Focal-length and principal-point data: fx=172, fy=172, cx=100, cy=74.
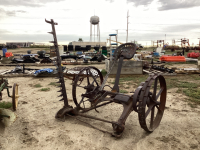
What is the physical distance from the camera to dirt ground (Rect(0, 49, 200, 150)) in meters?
3.23

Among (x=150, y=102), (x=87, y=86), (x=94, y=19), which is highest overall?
(x=94, y=19)

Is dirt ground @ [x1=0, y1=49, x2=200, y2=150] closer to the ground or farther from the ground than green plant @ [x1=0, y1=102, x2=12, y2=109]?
closer to the ground

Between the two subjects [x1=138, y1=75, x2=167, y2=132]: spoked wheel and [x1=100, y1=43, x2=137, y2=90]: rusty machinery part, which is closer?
[x1=138, y1=75, x2=167, y2=132]: spoked wheel

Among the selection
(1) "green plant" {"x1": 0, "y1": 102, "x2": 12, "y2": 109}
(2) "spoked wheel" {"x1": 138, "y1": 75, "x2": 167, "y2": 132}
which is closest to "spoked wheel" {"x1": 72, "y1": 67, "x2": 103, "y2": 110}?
(2) "spoked wheel" {"x1": 138, "y1": 75, "x2": 167, "y2": 132}

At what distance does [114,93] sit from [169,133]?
1.46 meters

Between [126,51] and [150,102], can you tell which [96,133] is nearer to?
[150,102]

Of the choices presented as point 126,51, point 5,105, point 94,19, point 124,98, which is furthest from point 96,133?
point 94,19

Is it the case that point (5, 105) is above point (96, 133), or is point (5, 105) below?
above

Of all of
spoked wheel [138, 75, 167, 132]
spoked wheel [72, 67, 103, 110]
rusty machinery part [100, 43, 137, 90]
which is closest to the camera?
spoked wheel [138, 75, 167, 132]

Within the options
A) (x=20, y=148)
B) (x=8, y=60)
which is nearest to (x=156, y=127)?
(x=20, y=148)

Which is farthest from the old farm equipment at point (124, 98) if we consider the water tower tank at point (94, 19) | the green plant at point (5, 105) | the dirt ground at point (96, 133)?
the water tower tank at point (94, 19)

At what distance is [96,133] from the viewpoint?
12.0 ft

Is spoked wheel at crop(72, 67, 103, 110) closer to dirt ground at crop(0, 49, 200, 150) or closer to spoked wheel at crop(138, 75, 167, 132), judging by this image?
dirt ground at crop(0, 49, 200, 150)

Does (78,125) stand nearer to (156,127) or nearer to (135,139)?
(135,139)
